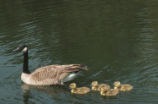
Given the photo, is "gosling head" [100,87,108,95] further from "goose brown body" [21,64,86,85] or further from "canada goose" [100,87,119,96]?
"goose brown body" [21,64,86,85]

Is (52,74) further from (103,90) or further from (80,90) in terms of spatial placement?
(103,90)

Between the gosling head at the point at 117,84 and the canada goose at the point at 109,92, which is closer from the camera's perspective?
the canada goose at the point at 109,92

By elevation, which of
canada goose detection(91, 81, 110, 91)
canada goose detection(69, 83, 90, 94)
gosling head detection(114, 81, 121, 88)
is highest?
gosling head detection(114, 81, 121, 88)

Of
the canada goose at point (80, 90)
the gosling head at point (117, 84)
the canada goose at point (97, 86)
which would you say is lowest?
the canada goose at point (80, 90)

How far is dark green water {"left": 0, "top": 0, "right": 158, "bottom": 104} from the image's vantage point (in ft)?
32.6

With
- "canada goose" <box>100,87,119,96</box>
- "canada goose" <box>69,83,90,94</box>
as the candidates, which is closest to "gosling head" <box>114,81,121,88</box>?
"canada goose" <box>100,87,119,96</box>

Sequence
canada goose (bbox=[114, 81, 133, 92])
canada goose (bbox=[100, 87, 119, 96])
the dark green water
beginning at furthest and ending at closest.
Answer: the dark green water
canada goose (bbox=[114, 81, 133, 92])
canada goose (bbox=[100, 87, 119, 96])

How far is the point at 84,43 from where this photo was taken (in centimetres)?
1382

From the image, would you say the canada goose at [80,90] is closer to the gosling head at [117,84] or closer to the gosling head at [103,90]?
the gosling head at [103,90]

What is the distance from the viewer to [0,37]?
50.2 ft

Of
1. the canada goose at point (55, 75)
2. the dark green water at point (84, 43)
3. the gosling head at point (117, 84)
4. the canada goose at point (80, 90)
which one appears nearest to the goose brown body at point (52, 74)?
the canada goose at point (55, 75)

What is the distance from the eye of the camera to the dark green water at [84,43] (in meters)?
9.95

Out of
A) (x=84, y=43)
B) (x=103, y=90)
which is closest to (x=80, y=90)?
(x=103, y=90)

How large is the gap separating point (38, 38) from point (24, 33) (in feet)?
3.38
